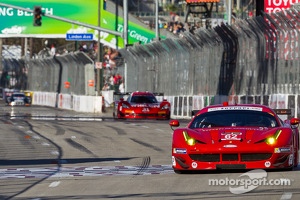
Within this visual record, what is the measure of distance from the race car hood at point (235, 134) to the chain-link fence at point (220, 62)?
53.3 ft

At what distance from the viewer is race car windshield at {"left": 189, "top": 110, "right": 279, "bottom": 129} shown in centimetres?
1591

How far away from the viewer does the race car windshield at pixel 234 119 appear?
15.9 meters

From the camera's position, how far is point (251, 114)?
53.0 feet

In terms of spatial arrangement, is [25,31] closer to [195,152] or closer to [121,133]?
[121,133]

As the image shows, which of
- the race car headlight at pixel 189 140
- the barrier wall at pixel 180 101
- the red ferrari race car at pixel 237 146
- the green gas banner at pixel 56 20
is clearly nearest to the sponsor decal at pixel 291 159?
the red ferrari race car at pixel 237 146

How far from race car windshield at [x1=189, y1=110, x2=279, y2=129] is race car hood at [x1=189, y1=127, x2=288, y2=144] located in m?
0.48

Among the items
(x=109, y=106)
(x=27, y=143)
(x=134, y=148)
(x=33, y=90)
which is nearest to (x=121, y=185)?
(x=134, y=148)

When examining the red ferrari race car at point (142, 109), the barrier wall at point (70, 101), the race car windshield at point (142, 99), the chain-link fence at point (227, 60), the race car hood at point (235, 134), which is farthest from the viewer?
the barrier wall at point (70, 101)

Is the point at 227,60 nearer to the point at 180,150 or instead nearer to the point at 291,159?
the point at 180,150

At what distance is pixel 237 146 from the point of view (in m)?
14.8

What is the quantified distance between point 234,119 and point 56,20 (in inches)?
2223

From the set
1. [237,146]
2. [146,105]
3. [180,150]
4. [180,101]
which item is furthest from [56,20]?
[237,146]

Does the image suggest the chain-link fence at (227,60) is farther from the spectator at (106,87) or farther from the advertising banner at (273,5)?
the spectator at (106,87)

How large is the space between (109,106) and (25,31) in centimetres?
1266
